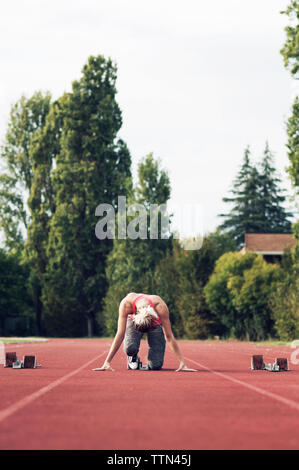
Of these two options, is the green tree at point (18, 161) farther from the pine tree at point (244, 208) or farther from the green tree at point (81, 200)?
the pine tree at point (244, 208)

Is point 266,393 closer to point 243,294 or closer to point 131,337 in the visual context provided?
point 131,337

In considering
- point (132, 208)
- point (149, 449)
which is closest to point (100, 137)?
point (132, 208)

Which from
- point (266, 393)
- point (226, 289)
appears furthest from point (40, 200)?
point (266, 393)

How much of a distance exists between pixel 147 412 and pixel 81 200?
205 ft

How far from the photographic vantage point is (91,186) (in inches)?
2771

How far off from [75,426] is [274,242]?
6112 cm

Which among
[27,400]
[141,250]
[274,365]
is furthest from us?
[141,250]

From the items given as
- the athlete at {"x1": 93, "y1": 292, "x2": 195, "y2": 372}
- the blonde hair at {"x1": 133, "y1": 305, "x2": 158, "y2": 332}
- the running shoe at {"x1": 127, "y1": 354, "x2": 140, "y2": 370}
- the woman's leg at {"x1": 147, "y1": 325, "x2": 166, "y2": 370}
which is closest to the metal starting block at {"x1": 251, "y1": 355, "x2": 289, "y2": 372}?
the athlete at {"x1": 93, "y1": 292, "x2": 195, "y2": 372}

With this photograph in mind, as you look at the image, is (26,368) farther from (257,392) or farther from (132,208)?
(132,208)

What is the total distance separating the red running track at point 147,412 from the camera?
643 centimetres

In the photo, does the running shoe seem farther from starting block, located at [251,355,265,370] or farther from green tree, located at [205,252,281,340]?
green tree, located at [205,252,281,340]

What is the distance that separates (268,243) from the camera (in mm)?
67188

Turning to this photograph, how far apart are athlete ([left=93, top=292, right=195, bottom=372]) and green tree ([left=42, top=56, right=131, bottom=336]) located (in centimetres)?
5396

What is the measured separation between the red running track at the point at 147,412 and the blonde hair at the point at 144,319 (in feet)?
2.90
